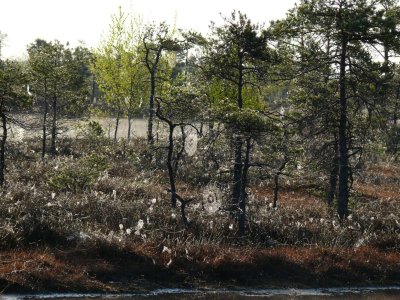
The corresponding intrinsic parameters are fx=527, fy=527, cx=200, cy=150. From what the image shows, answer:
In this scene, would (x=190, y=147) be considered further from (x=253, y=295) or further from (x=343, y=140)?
(x=253, y=295)

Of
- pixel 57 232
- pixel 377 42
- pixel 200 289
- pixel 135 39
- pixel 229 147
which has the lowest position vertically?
pixel 200 289

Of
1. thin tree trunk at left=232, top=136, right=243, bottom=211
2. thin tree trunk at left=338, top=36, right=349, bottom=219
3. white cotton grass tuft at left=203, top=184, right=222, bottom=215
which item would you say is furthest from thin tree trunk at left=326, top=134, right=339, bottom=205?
white cotton grass tuft at left=203, top=184, right=222, bottom=215

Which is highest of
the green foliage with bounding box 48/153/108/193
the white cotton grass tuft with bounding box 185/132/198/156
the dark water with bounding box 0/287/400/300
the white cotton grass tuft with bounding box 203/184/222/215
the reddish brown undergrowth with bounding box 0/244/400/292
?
the white cotton grass tuft with bounding box 185/132/198/156

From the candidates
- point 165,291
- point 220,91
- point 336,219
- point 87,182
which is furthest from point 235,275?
point 220,91

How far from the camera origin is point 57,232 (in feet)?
40.5

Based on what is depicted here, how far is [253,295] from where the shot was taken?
11.3 metres

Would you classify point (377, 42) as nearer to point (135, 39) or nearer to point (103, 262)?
point (103, 262)

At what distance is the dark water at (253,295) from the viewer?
1030 cm

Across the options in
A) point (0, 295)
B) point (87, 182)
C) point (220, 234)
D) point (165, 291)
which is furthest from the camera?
point (87, 182)

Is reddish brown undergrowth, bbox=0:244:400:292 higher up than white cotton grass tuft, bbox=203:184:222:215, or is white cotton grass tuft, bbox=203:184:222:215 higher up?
white cotton grass tuft, bbox=203:184:222:215

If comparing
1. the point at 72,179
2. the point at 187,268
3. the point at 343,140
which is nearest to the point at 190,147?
the point at 72,179

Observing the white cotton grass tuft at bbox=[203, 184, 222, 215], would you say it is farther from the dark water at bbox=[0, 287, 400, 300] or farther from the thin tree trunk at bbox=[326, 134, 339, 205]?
the thin tree trunk at bbox=[326, 134, 339, 205]

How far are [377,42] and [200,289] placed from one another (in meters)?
8.89

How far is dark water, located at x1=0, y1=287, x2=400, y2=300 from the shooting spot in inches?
406
